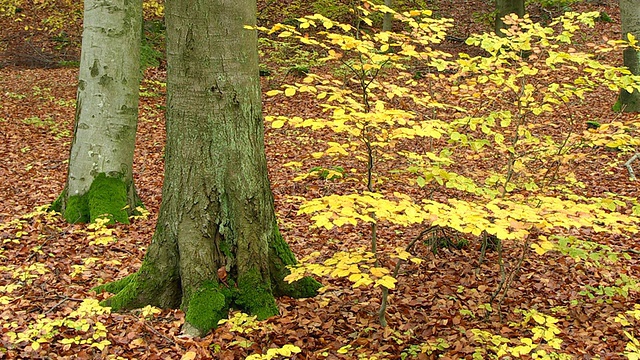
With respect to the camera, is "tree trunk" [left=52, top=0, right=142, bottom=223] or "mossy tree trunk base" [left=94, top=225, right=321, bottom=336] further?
"tree trunk" [left=52, top=0, right=142, bottom=223]

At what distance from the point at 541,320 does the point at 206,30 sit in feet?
10.1

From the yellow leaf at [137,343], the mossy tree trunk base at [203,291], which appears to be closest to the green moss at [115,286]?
the mossy tree trunk base at [203,291]

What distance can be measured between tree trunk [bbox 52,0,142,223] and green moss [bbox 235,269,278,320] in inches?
107

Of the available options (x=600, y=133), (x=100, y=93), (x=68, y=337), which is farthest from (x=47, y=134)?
(x=600, y=133)

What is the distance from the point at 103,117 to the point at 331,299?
3.65 metres

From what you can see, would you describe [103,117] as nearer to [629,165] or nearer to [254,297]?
[254,297]

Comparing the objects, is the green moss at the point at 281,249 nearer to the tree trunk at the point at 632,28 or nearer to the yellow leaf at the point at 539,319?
the yellow leaf at the point at 539,319

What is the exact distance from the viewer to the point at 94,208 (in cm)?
593

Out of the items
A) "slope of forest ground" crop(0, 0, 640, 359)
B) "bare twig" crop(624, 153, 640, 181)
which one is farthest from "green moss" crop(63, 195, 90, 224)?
"bare twig" crop(624, 153, 640, 181)

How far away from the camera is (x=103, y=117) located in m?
6.02

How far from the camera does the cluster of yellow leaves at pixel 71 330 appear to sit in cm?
342

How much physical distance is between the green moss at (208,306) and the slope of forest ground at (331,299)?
0.31ft

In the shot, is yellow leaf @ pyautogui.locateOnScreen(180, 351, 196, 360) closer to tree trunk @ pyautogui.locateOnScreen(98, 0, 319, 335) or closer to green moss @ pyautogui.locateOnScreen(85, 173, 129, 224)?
tree trunk @ pyautogui.locateOnScreen(98, 0, 319, 335)

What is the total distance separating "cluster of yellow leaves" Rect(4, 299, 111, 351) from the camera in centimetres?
342
